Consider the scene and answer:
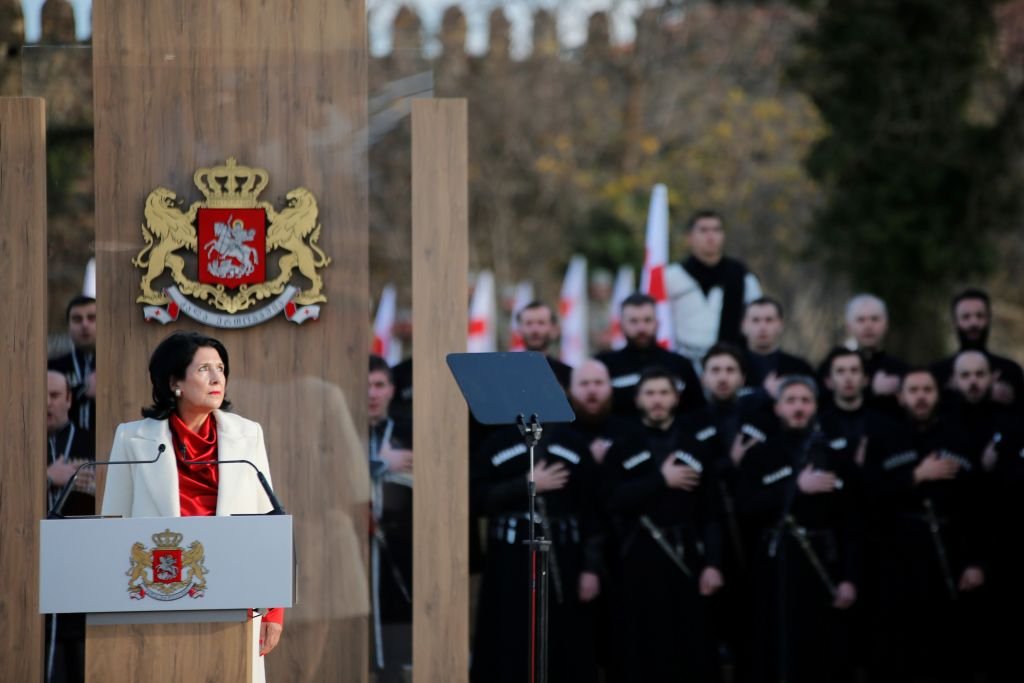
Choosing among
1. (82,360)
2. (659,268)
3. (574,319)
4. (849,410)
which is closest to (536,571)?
(82,360)

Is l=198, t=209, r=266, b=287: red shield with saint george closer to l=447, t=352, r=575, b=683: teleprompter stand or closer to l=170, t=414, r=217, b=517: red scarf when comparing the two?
l=447, t=352, r=575, b=683: teleprompter stand

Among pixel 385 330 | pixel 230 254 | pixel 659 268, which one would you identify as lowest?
pixel 230 254

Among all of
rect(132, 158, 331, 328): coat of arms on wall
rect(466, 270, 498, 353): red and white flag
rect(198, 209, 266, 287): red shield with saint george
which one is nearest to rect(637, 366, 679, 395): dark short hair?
rect(132, 158, 331, 328): coat of arms on wall

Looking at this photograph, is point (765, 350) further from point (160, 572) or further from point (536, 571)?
point (160, 572)

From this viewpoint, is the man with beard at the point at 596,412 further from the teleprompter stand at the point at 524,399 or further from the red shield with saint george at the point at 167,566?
the red shield with saint george at the point at 167,566

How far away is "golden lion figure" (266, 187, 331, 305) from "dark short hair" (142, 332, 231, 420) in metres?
1.73

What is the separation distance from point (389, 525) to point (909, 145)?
1016 cm

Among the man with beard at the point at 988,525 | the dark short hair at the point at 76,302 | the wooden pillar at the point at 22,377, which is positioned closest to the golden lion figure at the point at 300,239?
the wooden pillar at the point at 22,377

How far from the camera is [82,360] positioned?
9.80m

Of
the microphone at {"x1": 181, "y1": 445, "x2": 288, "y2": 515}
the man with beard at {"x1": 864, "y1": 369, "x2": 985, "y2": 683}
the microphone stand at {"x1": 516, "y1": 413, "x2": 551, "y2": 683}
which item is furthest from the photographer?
the man with beard at {"x1": 864, "y1": 369, "x2": 985, "y2": 683}

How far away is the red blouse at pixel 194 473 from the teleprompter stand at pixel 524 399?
3.49ft

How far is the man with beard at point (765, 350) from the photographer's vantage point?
11.3 metres

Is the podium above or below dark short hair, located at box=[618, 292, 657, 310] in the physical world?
below

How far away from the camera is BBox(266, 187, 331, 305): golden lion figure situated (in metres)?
8.44
